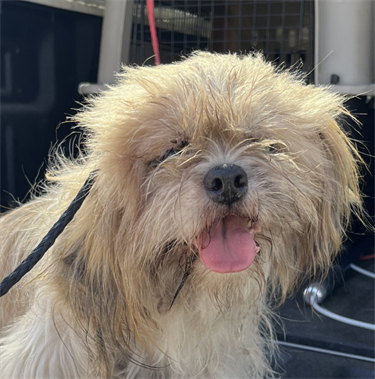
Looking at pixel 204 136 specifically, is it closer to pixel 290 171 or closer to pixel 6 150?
pixel 290 171

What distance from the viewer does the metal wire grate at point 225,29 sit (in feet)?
7.61

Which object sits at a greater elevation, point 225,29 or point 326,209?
point 225,29

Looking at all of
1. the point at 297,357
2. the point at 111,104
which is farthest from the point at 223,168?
the point at 297,357

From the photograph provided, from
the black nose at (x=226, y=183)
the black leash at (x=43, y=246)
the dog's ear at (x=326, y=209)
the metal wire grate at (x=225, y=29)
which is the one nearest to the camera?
the black nose at (x=226, y=183)

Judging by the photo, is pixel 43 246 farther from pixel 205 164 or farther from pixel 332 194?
pixel 332 194

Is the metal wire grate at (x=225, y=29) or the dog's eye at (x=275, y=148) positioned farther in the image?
the metal wire grate at (x=225, y=29)

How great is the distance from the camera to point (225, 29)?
93.8 inches

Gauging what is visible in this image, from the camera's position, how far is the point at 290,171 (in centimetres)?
112

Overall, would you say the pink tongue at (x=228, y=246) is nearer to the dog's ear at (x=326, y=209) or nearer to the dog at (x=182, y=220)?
the dog at (x=182, y=220)

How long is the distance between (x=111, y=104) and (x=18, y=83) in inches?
50.6

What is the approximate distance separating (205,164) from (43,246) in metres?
0.43

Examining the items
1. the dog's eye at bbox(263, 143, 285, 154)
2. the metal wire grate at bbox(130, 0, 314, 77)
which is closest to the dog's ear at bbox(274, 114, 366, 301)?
the dog's eye at bbox(263, 143, 285, 154)

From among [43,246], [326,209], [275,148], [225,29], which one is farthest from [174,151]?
[225,29]

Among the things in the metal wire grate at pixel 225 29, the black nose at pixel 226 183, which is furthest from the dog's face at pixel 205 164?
the metal wire grate at pixel 225 29
